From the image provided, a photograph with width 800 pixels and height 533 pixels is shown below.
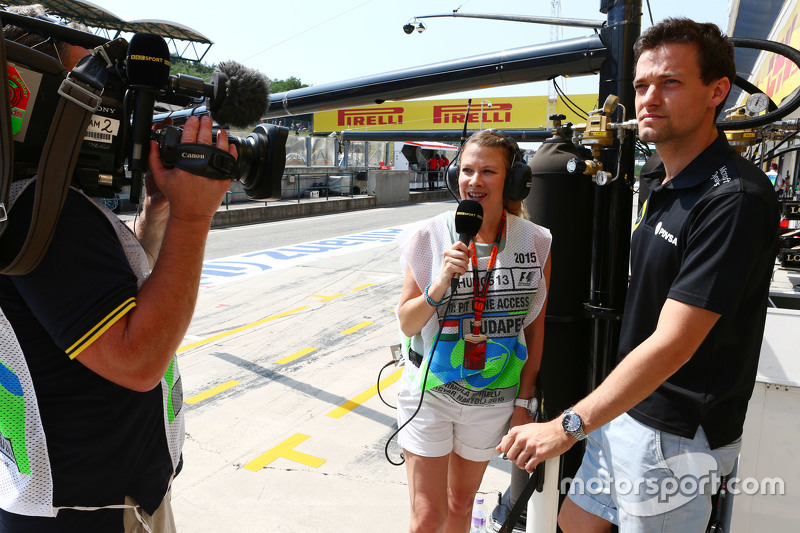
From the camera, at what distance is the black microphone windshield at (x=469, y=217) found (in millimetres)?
2143

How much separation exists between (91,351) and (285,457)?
2740 millimetres

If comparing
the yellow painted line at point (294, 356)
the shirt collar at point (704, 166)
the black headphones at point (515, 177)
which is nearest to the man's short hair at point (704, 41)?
the shirt collar at point (704, 166)

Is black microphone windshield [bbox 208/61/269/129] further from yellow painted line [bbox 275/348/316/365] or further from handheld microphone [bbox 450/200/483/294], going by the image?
yellow painted line [bbox 275/348/316/365]

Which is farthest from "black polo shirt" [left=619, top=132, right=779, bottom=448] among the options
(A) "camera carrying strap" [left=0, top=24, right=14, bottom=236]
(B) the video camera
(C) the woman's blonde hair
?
(A) "camera carrying strap" [left=0, top=24, right=14, bottom=236]

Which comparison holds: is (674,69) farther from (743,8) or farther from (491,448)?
(743,8)

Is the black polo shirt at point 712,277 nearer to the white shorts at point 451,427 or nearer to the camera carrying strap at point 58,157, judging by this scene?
the white shorts at point 451,427

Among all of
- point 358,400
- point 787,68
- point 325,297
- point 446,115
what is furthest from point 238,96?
point 446,115

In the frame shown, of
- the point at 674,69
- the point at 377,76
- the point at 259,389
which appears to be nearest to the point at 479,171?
the point at 674,69

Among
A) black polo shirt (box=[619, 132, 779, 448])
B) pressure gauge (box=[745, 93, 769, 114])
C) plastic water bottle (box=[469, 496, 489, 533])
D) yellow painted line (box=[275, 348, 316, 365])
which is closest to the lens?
black polo shirt (box=[619, 132, 779, 448])

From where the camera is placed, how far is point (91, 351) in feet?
3.89

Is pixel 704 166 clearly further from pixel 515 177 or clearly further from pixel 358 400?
pixel 358 400

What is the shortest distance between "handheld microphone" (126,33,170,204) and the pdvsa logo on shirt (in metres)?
1.50

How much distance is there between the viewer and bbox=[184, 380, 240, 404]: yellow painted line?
15.0ft

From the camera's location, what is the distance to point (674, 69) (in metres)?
1.79
